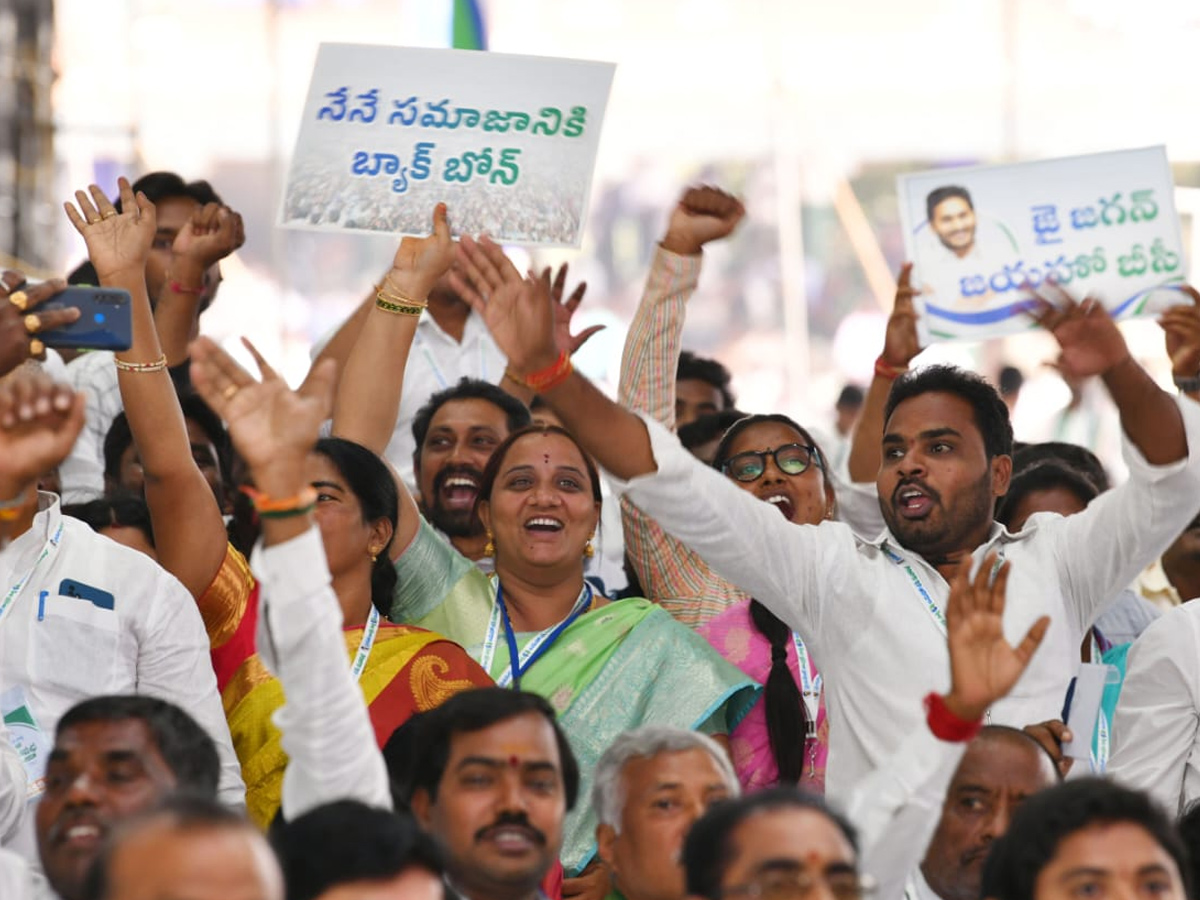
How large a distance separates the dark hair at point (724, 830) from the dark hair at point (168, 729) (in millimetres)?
853

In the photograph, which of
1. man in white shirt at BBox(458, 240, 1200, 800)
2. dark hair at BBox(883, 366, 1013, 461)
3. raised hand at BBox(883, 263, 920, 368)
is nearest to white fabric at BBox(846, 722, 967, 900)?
man in white shirt at BBox(458, 240, 1200, 800)

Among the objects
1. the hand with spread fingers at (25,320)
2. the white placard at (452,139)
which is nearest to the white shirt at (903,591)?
the hand with spread fingers at (25,320)

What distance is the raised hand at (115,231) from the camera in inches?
185

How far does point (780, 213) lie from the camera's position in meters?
17.4

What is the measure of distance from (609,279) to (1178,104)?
4612 mm

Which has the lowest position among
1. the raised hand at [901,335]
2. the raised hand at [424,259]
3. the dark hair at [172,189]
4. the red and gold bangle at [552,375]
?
the red and gold bangle at [552,375]

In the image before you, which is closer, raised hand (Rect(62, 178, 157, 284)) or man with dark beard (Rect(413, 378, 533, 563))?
raised hand (Rect(62, 178, 157, 284))

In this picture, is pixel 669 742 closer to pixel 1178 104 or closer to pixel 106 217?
pixel 106 217

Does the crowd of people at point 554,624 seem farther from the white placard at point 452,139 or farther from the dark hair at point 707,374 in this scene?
the dark hair at point 707,374

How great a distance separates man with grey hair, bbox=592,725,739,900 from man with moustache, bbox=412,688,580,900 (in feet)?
0.41

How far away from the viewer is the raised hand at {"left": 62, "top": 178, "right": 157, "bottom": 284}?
4695 millimetres

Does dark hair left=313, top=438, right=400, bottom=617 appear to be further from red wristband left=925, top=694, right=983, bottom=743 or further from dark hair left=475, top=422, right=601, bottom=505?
red wristband left=925, top=694, right=983, bottom=743

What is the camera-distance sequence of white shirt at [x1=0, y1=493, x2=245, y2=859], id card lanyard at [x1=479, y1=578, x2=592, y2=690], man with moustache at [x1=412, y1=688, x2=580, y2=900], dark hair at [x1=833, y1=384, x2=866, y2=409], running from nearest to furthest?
man with moustache at [x1=412, y1=688, x2=580, y2=900]
white shirt at [x1=0, y1=493, x2=245, y2=859]
id card lanyard at [x1=479, y1=578, x2=592, y2=690]
dark hair at [x1=833, y1=384, x2=866, y2=409]

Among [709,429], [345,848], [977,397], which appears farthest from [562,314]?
[709,429]
